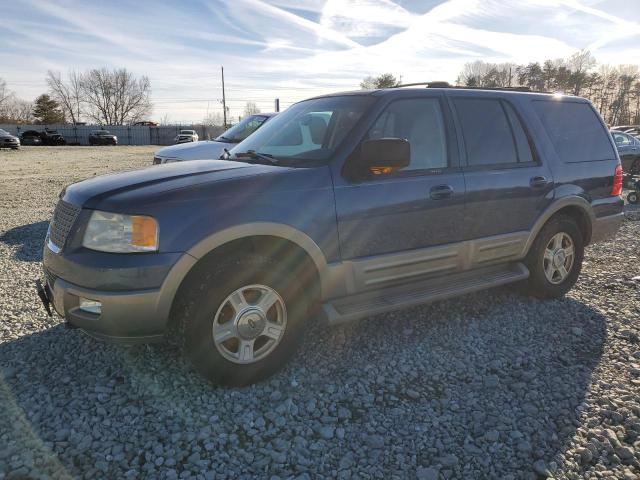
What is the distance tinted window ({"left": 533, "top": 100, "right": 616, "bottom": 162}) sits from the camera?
14.3 ft

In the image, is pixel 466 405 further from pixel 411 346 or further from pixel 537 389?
pixel 411 346

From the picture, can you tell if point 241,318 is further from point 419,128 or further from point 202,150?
point 202,150

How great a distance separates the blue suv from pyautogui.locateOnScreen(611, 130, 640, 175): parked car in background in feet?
39.0

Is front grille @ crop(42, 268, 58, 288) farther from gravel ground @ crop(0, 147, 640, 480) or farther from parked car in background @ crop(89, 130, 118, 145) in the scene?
parked car in background @ crop(89, 130, 118, 145)

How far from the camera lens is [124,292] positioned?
8.32 ft

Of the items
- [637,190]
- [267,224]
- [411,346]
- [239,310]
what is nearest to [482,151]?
[411,346]

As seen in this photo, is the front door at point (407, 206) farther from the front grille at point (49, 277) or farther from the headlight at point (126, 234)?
the front grille at point (49, 277)

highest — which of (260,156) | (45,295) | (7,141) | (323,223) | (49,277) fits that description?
(7,141)

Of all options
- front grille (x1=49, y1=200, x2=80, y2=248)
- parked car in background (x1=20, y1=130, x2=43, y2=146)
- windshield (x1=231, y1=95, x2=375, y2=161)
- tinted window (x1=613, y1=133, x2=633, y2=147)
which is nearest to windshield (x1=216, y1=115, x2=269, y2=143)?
windshield (x1=231, y1=95, x2=375, y2=161)

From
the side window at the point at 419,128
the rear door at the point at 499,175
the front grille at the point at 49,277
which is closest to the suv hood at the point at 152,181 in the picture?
the front grille at the point at 49,277

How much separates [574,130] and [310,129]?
2.73 m

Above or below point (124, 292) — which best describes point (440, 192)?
above

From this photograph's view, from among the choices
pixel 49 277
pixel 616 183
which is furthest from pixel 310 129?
pixel 616 183

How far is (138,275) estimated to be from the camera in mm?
2547
